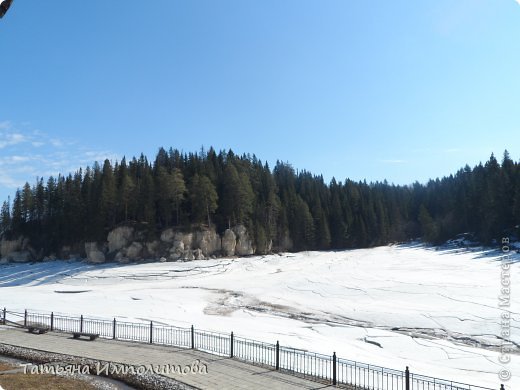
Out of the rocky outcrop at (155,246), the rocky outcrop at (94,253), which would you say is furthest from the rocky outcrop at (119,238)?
the rocky outcrop at (94,253)

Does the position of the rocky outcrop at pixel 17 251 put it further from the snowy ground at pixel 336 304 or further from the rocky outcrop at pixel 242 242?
the rocky outcrop at pixel 242 242

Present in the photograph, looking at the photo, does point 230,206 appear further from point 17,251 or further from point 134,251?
point 17,251

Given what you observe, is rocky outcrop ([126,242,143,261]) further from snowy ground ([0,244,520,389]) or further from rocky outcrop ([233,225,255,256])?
rocky outcrop ([233,225,255,256])

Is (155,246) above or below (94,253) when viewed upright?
above

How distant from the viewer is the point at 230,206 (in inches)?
3354

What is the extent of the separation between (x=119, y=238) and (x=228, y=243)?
69.2 ft

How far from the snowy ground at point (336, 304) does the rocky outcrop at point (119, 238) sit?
800 cm

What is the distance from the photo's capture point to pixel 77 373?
15.0m

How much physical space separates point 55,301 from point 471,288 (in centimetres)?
4140

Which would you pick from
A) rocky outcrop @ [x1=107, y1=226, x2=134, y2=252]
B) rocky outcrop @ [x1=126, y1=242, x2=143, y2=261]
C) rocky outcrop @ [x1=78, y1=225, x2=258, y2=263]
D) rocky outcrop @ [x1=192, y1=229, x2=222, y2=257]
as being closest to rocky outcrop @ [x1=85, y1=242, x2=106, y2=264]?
rocky outcrop @ [x1=78, y1=225, x2=258, y2=263]

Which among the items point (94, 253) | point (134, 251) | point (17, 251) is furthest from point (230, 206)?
point (17, 251)

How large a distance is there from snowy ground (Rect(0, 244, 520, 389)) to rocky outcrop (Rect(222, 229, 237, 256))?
11452 millimetres

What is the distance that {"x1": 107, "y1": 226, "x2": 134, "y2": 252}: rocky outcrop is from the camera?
7506 cm

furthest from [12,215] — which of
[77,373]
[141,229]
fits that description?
[77,373]
